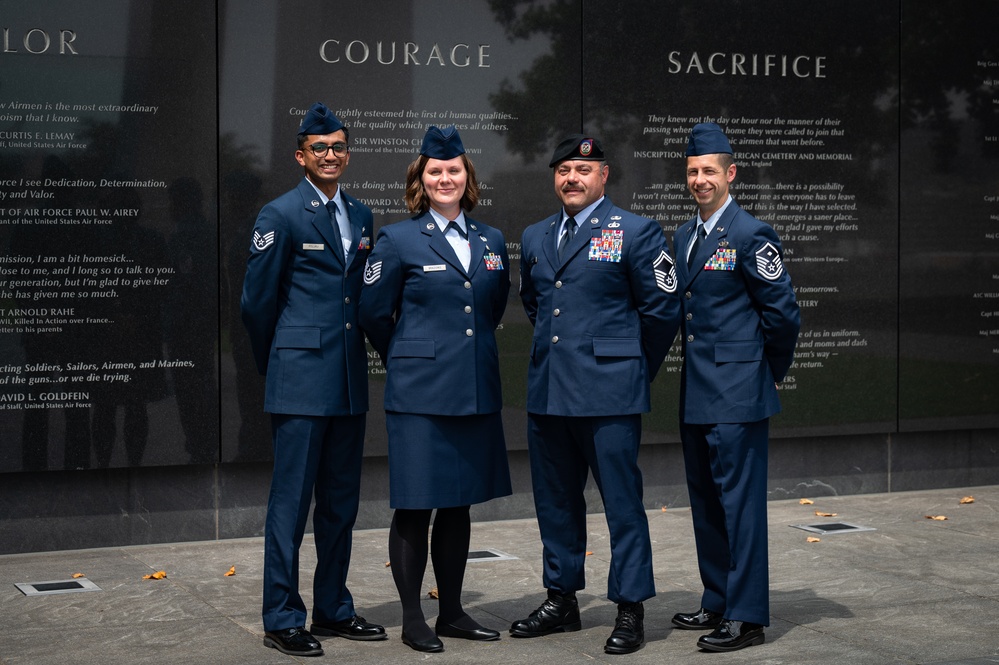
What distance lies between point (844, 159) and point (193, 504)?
174 inches

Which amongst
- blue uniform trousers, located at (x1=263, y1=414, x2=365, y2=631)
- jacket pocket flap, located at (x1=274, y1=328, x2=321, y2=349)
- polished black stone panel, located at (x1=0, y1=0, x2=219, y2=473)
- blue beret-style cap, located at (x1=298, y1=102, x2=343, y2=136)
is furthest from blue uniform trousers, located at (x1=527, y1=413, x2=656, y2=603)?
polished black stone panel, located at (x1=0, y1=0, x2=219, y2=473)

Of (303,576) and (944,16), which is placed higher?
(944,16)

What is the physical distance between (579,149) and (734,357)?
1.00 m

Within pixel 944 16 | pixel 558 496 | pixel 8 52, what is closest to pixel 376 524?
pixel 558 496

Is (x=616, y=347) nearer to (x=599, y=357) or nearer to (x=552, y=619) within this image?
(x=599, y=357)

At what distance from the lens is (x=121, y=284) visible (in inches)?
279

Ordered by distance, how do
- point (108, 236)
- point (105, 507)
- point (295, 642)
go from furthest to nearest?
point (105, 507) → point (108, 236) → point (295, 642)

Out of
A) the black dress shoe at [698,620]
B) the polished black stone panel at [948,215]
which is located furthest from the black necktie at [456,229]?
the polished black stone panel at [948,215]

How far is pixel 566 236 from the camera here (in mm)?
5461

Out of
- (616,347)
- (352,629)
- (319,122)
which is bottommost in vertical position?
(352,629)

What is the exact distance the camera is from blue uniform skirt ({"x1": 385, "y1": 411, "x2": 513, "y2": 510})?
524 cm

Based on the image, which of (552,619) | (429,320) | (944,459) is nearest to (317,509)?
(429,320)

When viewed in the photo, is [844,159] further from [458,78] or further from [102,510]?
[102,510]

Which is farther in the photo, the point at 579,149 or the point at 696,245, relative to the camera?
the point at 696,245
